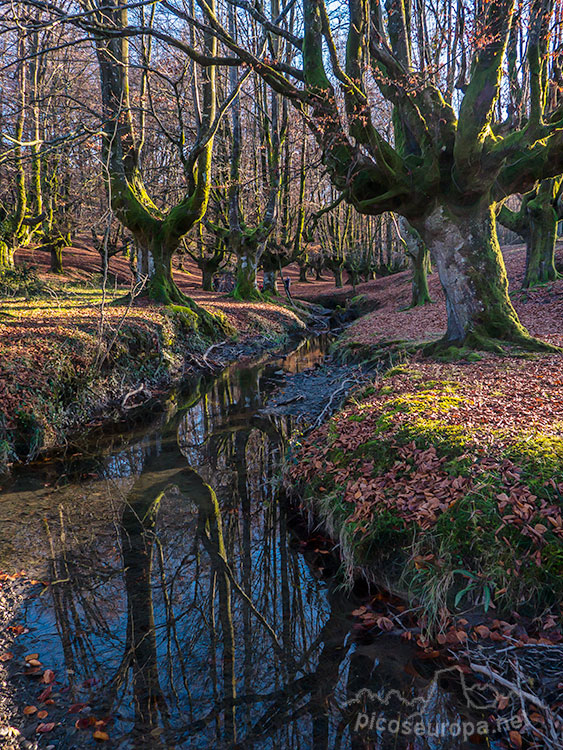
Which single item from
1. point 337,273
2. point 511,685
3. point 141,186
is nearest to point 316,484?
point 511,685

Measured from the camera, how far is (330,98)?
7.64 m

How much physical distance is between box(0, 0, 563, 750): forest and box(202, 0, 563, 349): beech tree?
5 centimetres

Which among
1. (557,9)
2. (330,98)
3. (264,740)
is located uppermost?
(557,9)

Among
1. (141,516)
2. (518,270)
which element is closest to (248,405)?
(141,516)

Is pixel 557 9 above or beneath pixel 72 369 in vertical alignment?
above

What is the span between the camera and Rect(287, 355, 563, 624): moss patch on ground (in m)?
3.54

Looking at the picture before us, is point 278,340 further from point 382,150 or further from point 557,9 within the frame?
point 557,9

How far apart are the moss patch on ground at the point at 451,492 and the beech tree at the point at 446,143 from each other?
2934 mm

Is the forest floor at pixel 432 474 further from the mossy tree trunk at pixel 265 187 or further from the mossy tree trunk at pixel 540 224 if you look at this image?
the mossy tree trunk at pixel 265 187

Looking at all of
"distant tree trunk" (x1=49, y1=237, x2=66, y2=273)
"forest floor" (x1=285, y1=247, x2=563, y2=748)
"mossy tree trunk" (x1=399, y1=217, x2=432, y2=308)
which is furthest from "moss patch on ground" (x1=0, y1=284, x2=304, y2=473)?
"distant tree trunk" (x1=49, y1=237, x2=66, y2=273)

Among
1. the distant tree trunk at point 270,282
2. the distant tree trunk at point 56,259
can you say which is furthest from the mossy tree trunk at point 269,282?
the distant tree trunk at point 56,259

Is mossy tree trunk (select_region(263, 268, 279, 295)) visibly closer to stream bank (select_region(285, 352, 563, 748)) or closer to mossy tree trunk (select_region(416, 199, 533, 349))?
mossy tree trunk (select_region(416, 199, 533, 349))

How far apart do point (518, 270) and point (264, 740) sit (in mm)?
22548

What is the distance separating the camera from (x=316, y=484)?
17.7 ft
